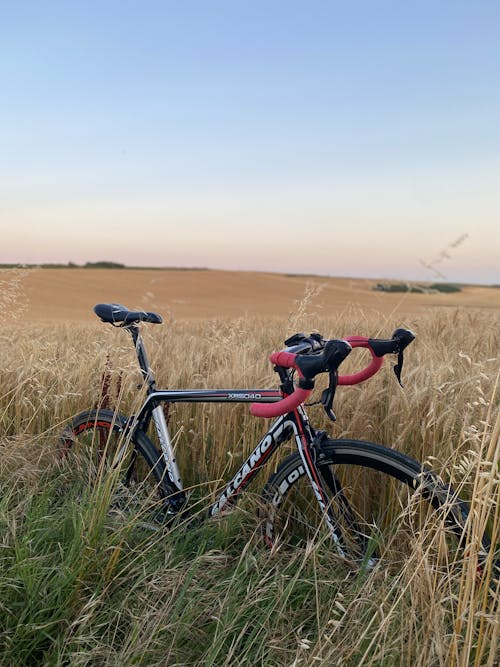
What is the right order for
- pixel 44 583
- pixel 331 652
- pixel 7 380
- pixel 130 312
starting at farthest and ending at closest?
pixel 7 380 → pixel 130 312 → pixel 44 583 → pixel 331 652

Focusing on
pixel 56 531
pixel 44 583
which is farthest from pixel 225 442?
pixel 44 583

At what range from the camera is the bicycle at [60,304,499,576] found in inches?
81.7

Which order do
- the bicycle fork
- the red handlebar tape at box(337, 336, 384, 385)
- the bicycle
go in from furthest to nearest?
the bicycle fork, the red handlebar tape at box(337, 336, 384, 385), the bicycle

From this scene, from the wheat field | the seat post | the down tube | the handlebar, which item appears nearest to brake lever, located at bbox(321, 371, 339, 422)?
the handlebar

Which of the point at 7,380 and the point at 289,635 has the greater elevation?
the point at 7,380

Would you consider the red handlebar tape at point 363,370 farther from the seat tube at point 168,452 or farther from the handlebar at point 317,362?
the seat tube at point 168,452

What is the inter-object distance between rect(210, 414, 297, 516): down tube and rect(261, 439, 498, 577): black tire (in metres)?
0.09

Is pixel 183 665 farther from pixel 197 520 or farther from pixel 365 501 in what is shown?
pixel 365 501

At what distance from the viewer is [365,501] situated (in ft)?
9.30

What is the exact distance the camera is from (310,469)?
95.2 inches

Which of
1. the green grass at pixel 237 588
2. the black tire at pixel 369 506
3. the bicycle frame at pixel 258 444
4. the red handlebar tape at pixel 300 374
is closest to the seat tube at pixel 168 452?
the bicycle frame at pixel 258 444

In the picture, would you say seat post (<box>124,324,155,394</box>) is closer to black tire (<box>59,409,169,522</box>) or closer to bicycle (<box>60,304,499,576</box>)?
bicycle (<box>60,304,499,576</box>)

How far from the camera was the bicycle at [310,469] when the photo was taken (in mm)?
2076

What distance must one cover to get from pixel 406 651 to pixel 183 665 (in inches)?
27.2
